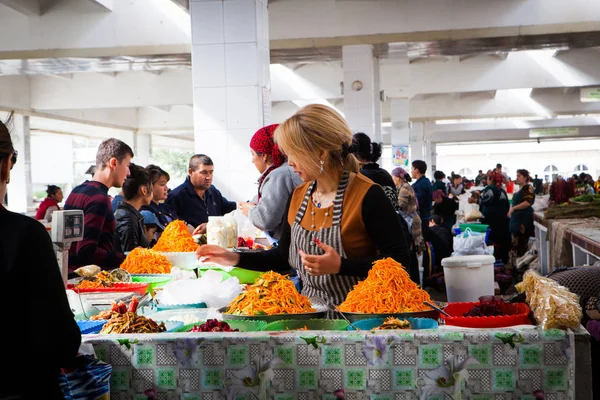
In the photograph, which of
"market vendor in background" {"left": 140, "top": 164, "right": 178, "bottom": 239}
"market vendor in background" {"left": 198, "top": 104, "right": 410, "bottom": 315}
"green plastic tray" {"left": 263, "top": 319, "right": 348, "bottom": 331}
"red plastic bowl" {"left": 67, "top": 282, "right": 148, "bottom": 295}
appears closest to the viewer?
"green plastic tray" {"left": 263, "top": 319, "right": 348, "bottom": 331}

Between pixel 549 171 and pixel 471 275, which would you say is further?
pixel 549 171

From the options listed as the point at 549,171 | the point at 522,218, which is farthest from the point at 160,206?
the point at 549,171

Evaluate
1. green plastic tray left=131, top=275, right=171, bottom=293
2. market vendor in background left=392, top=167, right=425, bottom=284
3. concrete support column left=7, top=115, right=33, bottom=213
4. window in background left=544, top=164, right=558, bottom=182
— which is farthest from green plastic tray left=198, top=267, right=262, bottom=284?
window in background left=544, top=164, right=558, bottom=182

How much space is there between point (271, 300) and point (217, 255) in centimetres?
61

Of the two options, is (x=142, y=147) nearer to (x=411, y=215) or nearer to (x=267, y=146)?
(x=411, y=215)

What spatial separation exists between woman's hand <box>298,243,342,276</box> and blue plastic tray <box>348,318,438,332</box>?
35 centimetres

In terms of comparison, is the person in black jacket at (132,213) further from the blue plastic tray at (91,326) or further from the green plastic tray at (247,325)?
the green plastic tray at (247,325)

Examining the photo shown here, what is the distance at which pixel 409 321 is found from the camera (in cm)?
220

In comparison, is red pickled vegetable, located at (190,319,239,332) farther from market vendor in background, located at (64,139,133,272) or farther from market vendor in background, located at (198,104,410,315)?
market vendor in background, located at (64,139,133,272)

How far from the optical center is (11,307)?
153 centimetres

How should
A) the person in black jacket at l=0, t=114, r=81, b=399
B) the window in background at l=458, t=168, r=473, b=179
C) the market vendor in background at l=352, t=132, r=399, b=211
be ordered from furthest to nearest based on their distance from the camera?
the window in background at l=458, t=168, r=473, b=179 → the market vendor in background at l=352, t=132, r=399, b=211 → the person in black jacket at l=0, t=114, r=81, b=399

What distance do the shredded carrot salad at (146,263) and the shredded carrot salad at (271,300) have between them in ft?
4.44

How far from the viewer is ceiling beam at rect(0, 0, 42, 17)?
9.89 meters

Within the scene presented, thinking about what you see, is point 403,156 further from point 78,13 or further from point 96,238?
point 96,238
